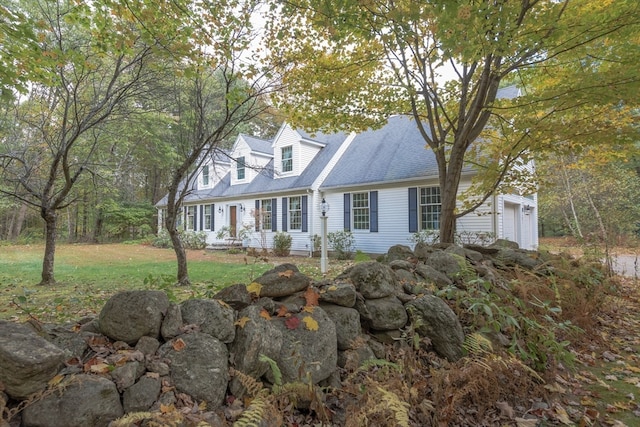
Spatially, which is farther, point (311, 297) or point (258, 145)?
point (258, 145)

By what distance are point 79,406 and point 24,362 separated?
0.32 metres

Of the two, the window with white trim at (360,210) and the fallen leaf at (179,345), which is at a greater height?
the window with white trim at (360,210)

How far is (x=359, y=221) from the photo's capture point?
12.9 metres

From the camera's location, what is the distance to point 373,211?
12.3 meters

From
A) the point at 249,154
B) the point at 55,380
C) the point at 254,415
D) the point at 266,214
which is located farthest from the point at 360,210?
the point at 55,380

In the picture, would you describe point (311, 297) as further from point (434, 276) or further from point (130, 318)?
point (434, 276)

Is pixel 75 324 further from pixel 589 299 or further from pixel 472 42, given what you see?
pixel 589 299

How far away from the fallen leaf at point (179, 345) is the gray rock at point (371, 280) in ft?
5.37

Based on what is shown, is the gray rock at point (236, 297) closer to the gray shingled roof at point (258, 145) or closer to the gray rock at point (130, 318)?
the gray rock at point (130, 318)

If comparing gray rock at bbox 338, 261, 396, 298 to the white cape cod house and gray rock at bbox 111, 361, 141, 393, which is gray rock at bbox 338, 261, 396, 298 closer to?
gray rock at bbox 111, 361, 141, 393

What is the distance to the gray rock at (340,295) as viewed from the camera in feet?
9.43

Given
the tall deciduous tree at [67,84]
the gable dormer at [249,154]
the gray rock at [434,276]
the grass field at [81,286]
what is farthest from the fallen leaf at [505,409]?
the gable dormer at [249,154]

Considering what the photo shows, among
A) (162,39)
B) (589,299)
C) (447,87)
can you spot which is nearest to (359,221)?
(447,87)

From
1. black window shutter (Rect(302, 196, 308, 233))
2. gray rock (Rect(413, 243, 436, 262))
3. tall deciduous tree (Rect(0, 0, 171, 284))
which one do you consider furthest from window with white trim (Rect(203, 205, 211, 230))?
gray rock (Rect(413, 243, 436, 262))
